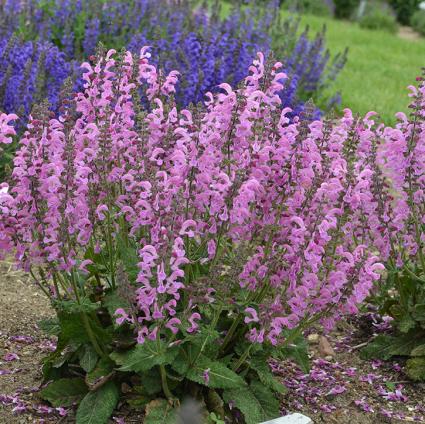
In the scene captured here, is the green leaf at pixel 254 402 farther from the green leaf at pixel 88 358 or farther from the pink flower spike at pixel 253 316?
the green leaf at pixel 88 358

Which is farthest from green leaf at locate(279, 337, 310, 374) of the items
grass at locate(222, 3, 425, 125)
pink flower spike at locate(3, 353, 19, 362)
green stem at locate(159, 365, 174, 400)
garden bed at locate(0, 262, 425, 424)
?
grass at locate(222, 3, 425, 125)

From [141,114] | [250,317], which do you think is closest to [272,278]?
[250,317]

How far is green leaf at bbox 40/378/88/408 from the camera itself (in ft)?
11.1

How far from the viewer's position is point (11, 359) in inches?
154

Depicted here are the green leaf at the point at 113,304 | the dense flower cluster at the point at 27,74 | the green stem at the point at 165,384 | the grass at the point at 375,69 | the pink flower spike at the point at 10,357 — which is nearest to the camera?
the green stem at the point at 165,384

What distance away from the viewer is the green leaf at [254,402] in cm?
326

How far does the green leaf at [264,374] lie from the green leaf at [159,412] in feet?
1.35

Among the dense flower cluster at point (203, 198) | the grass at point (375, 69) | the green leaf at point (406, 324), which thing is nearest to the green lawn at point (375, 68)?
the grass at point (375, 69)

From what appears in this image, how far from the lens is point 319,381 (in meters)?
4.01

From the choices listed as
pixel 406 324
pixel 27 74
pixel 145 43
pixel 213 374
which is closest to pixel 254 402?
pixel 213 374

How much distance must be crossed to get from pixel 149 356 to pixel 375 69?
10.8 m

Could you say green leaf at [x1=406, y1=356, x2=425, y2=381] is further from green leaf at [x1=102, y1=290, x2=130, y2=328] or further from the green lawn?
the green lawn

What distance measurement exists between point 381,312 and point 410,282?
0.26 m

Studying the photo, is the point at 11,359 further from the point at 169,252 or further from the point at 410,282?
the point at 410,282
